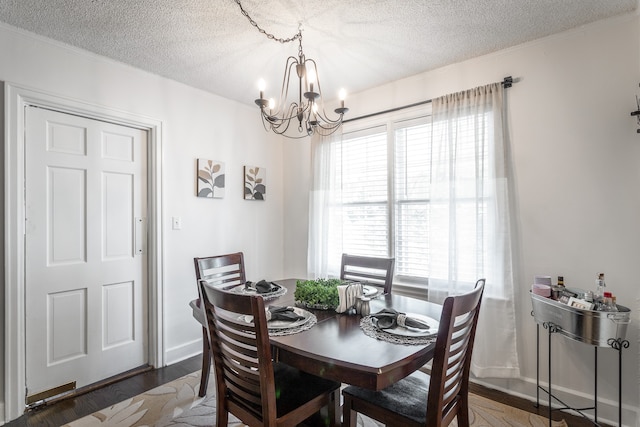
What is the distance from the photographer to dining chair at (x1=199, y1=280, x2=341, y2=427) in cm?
126

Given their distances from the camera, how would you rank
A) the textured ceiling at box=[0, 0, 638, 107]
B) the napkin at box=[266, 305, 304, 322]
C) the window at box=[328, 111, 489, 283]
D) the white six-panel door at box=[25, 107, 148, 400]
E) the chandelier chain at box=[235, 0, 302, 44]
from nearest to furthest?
the napkin at box=[266, 305, 304, 322] → the textured ceiling at box=[0, 0, 638, 107] → the chandelier chain at box=[235, 0, 302, 44] → the white six-panel door at box=[25, 107, 148, 400] → the window at box=[328, 111, 489, 283]

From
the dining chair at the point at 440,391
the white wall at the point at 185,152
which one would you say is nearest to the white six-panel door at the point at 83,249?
the white wall at the point at 185,152

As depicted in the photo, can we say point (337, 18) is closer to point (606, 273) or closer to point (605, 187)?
point (605, 187)

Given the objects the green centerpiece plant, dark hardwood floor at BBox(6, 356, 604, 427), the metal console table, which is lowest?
dark hardwood floor at BBox(6, 356, 604, 427)

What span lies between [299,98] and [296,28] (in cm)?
44

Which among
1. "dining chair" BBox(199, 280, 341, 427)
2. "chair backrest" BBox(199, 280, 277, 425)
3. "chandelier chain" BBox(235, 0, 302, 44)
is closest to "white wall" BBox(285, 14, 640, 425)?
"chandelier chain" BBox(235, 0, 302, 44)

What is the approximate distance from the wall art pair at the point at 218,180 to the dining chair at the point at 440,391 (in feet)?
7.56

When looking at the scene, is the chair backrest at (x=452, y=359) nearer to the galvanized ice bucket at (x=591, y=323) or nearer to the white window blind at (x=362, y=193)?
the galvanized ice bucket at (x=591, y=323)

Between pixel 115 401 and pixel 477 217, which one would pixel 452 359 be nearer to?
pixel 477 217

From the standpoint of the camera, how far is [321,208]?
3463mm

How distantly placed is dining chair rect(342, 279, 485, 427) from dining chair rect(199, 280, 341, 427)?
0.59 feet

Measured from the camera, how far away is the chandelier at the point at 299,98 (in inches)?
71.6

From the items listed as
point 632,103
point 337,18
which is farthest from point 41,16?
point 632,103

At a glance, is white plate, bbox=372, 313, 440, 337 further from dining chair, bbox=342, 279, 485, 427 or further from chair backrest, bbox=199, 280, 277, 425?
chair backrest, bbox=199, 280, 277, 425
